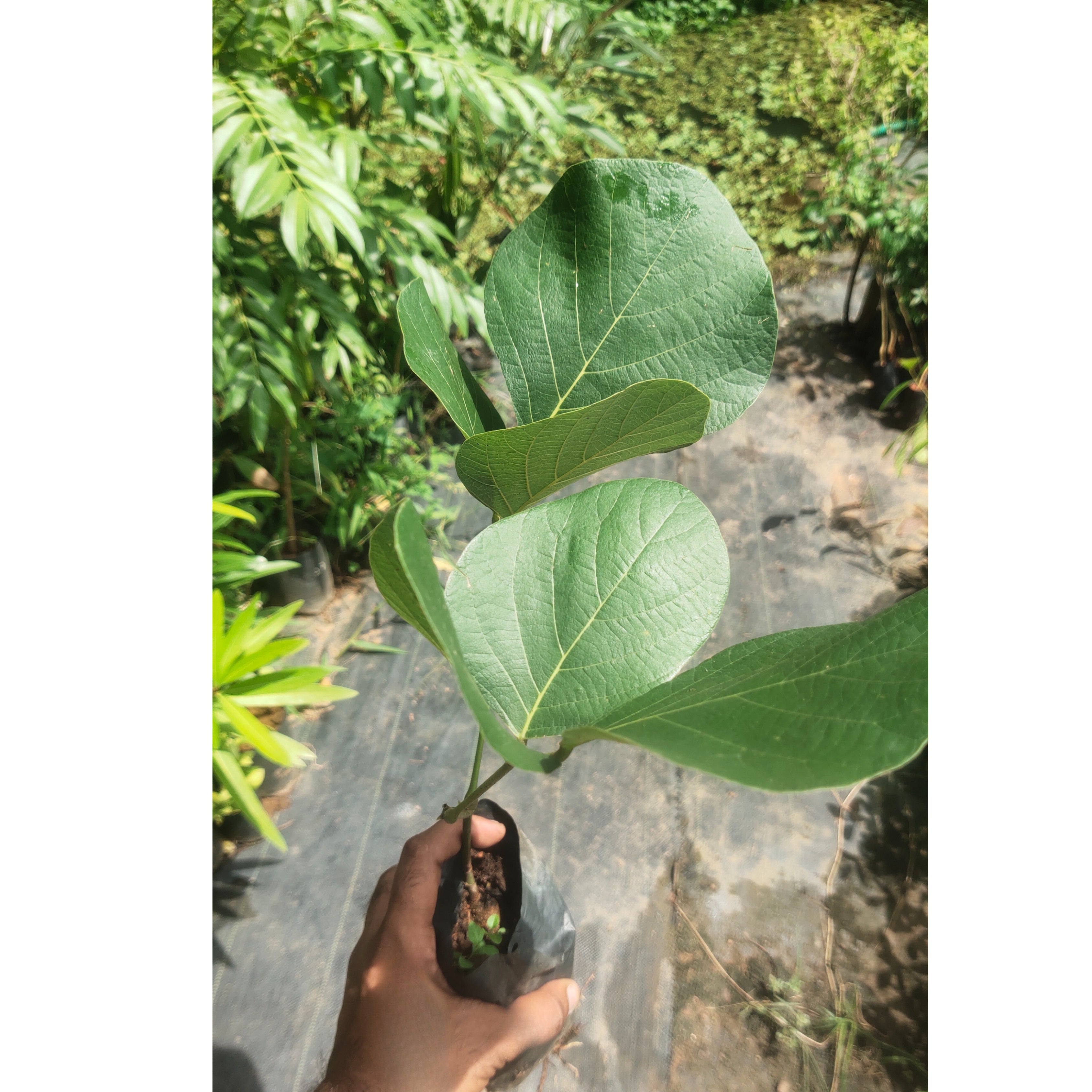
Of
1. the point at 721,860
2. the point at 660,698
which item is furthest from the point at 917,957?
the point at 660,698

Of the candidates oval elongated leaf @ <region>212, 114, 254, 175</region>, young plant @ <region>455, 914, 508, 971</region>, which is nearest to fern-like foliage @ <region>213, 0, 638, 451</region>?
oval elongated leaf @ <region>212, 114, 254, 175</region>

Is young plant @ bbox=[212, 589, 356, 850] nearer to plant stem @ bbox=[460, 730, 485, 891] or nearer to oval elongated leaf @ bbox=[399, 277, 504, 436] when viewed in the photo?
plant stem @ bbox=[460, 730, 485, 891]

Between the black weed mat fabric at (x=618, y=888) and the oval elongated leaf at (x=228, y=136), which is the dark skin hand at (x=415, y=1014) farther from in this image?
the oval elongated leaf at (x=228, y=136)

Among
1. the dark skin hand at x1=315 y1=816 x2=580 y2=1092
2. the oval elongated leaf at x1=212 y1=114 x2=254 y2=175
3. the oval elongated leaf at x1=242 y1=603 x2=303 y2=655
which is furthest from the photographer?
the oval elongated leaf at x1=242 y1=603 x2=303 y2=655

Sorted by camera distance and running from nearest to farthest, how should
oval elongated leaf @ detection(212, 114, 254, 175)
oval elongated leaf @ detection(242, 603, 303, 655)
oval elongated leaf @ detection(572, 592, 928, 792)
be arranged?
oval elongated leaf @ detection(572, 592, 928, 792)
oval elongated leaf @ detection(212, 114, 254, 175)
oval elongated leaf @ detection(242, 603, 303, 655)

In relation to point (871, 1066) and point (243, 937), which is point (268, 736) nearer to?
point (243, 937)

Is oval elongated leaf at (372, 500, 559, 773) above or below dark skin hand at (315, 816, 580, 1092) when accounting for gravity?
above

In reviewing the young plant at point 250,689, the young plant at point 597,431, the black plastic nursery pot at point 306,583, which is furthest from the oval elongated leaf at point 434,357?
the black plastic nursery pot at point 306,583
